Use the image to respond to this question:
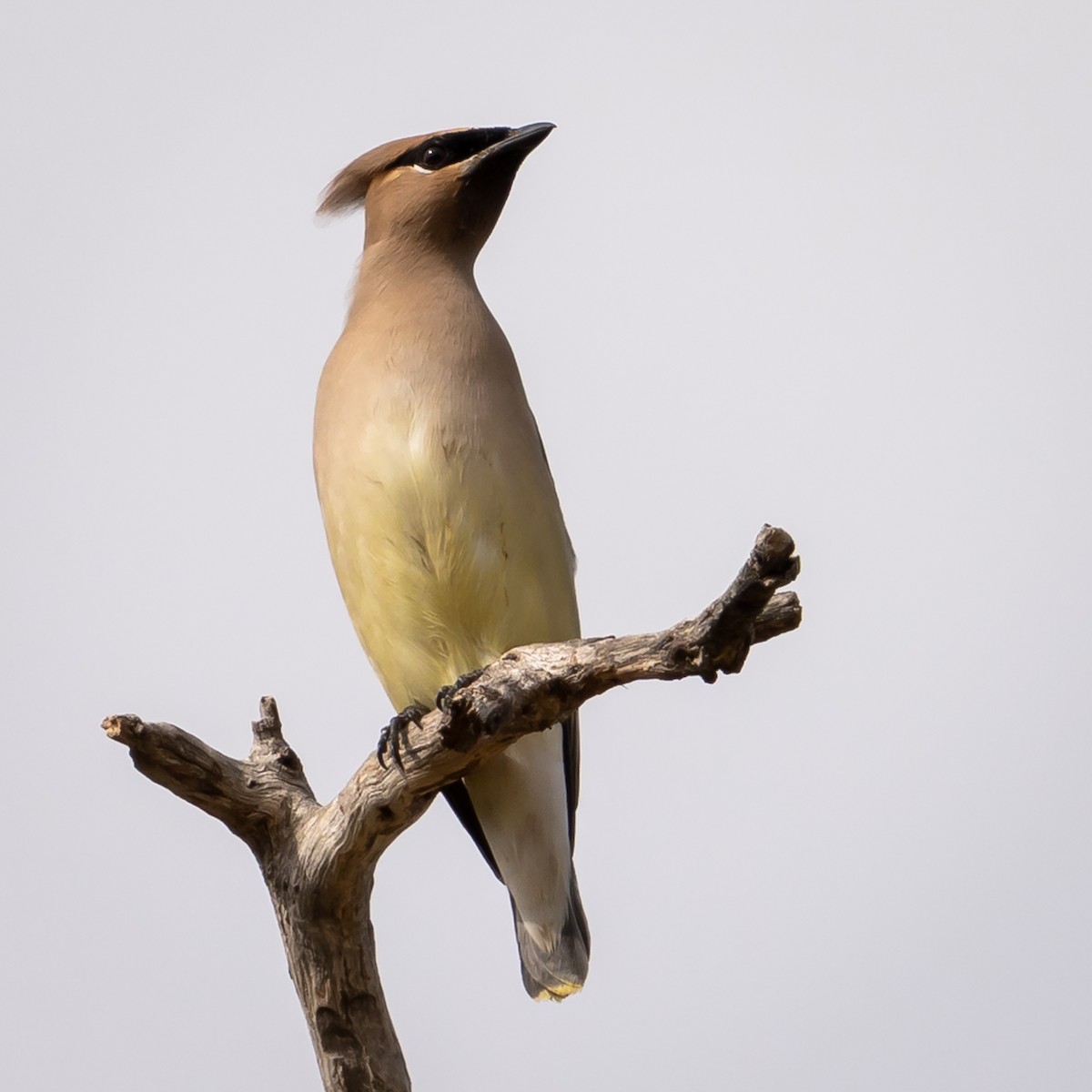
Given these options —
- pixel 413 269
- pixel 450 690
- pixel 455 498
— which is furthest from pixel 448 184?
pixel 450 690

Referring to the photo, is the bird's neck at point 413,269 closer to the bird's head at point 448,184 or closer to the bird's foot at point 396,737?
the bird's head at point 448,184

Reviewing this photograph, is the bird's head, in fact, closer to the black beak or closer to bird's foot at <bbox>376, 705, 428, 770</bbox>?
the black beak

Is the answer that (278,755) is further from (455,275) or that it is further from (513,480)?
(455,275)

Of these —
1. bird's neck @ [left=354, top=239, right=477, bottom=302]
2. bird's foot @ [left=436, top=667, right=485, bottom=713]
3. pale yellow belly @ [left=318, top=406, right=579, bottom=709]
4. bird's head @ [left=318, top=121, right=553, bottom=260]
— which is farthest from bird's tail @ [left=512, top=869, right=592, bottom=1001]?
bird's head @ [left=318, top=121, right=553, bottom=260]

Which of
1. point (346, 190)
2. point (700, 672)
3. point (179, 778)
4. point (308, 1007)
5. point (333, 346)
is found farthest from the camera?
point (346, 190)

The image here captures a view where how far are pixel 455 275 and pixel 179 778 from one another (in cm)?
155

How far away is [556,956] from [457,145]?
2.18 meters

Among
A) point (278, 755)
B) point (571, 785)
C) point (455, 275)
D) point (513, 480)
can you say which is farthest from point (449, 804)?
point (455, 275)

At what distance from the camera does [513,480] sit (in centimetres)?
400

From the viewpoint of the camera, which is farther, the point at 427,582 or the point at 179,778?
the point at 427,582

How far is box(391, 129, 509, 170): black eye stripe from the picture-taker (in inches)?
179

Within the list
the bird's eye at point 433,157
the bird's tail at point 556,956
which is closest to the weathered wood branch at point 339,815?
the bird's tail at point 556,956

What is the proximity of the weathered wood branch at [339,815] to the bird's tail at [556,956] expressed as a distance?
65cm

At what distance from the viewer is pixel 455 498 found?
12.9ft
